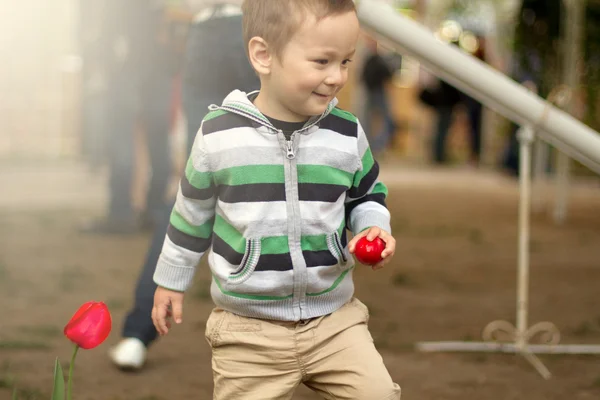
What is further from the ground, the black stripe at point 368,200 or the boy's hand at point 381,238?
the black stripe at point 368,200

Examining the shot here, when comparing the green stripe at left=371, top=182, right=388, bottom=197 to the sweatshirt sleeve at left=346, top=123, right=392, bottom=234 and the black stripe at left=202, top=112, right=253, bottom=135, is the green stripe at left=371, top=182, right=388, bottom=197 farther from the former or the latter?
the black stripe at left=202, top=112, right=253, bottom=135

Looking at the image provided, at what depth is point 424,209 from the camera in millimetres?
8211

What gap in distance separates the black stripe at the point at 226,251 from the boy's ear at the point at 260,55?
0.37m

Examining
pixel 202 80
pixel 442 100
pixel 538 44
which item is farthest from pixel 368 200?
pixel 442 100

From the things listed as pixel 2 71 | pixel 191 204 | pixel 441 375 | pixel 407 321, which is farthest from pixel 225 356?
pixel 2 71

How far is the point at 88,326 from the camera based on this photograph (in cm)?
181

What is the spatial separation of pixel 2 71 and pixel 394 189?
6041 mm

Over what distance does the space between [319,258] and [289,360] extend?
226mm

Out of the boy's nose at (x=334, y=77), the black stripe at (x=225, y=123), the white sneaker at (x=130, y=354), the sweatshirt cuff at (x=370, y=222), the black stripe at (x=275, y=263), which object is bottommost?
the white sneaker at (x=130, y=354)

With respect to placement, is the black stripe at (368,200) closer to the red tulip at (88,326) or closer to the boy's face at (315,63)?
the boy's face at (315,63)

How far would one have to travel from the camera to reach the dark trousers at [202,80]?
120 inches

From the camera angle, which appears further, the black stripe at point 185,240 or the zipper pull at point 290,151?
the black stripe at point 185,240

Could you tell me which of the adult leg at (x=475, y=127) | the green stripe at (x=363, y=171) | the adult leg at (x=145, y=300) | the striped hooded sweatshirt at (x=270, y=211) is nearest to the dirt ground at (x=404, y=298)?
the adult leg at (x=145, y=300)

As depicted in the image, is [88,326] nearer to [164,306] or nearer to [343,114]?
[164,306]
